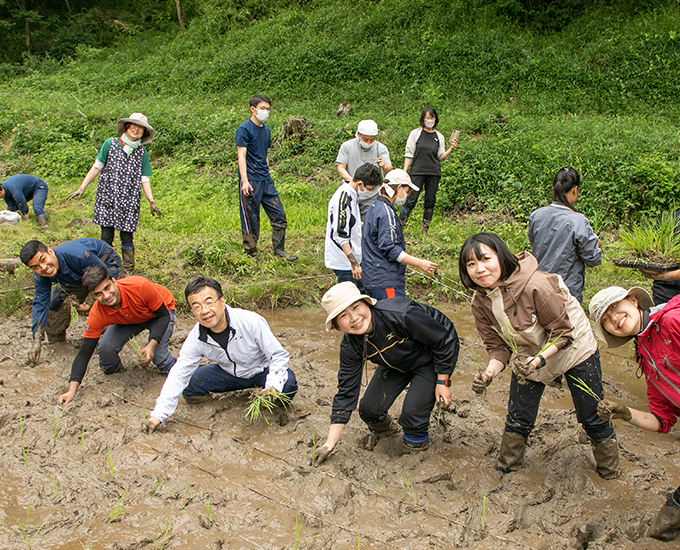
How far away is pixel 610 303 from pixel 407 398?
139 centimetres

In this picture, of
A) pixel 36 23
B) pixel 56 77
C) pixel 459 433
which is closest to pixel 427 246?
pixel 459 433

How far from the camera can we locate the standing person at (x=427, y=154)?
7410 mm

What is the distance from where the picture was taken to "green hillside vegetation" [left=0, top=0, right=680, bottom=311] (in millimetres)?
7777

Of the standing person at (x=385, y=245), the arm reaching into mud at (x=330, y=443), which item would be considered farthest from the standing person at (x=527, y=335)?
the standing person at (x=385, y=245)

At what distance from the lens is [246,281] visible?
652 centimetres

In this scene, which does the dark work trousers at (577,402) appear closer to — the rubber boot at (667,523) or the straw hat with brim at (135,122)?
the rubber boot at (667,523)

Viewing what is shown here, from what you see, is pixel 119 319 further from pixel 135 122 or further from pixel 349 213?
pixel 135 122

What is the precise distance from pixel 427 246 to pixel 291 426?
13.2ft

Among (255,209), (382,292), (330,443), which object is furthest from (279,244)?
(330,443)

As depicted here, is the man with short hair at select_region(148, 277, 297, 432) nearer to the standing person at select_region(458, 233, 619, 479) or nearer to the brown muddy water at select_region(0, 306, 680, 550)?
the brown muddy water at select_region(0, 306, 680, 550)

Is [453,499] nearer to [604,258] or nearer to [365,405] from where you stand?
[365,405]

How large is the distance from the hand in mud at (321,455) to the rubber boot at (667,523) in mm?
1769

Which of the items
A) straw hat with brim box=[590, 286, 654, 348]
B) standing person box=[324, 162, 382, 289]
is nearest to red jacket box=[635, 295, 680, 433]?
straw hat with brim box=[590, 286, 654, 348]

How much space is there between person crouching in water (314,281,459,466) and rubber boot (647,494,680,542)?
1.20 metres
